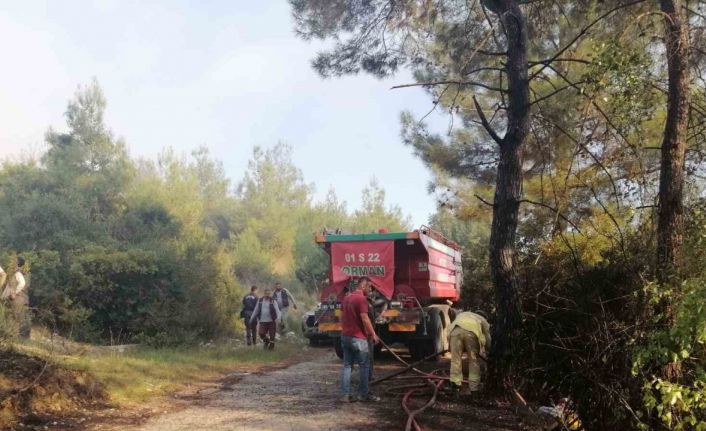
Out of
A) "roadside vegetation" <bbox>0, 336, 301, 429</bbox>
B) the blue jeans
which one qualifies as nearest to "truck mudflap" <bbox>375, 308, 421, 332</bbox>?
"roadside vegetation" <bbox>0, 336, 301, 429</bbox>

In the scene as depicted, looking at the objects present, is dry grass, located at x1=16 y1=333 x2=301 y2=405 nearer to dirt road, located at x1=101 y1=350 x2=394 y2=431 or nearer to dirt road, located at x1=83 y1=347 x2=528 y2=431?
dirt road, located at x1=83 y1=347 x2=528 y2=431

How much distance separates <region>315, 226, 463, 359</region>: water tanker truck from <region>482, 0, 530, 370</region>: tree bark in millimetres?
3814

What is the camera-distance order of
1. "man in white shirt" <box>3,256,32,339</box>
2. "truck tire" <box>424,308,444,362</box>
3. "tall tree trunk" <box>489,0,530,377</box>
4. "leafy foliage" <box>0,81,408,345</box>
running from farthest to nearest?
"leafy foliage" <box>0,81,408,345</box> → "truck tire" <box>424,308,444,362</box> → "man in white shirt" <box>3,256,32,339</box> → "tall tree trunk" <box>489,0,530,377</box>

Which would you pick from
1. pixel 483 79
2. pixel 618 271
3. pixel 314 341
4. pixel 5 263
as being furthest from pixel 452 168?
pixel 5 263

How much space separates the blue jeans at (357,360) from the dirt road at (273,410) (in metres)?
0.26

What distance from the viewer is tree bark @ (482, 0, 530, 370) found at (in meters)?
7.85

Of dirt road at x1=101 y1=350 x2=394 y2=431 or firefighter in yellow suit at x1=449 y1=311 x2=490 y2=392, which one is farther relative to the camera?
firefighter in yellow suit at x1=449 y1=311 x2=490 y2=392

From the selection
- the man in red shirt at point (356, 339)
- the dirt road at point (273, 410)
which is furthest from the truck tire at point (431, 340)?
the man in red shirt at point (356, 339)

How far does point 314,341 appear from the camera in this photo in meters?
16.8

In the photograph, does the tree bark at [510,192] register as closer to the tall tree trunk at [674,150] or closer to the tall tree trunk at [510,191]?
the tall tree trunk at [510,191]

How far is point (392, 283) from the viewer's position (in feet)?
39.3

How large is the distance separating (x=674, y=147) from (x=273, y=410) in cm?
550

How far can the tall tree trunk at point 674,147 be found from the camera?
20.2ft

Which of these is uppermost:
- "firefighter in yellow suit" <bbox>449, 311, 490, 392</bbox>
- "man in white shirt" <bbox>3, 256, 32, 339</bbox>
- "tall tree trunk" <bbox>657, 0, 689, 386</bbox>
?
"tall tree trunk" <bbox>657, 0, 689, 386</bbox>
